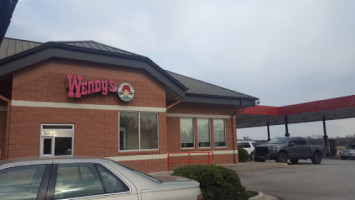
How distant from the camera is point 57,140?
1130cm

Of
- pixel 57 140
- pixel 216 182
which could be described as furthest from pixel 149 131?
pixel 216 182

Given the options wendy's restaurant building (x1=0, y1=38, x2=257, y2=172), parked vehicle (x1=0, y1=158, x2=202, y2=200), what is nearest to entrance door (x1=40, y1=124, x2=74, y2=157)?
wendy's restaurant building (x1=0, y1=38, x2=257, y2=172)

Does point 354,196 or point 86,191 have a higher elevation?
point 86,191

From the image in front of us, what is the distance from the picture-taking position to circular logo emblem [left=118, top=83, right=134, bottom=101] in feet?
41.8

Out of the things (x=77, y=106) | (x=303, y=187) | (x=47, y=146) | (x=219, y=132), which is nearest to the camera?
(x=303, y=187)

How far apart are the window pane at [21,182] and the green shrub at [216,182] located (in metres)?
4.30

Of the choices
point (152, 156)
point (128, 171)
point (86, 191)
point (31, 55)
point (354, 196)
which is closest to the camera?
point (86, 191)

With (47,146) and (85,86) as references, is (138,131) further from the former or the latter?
(47,146)

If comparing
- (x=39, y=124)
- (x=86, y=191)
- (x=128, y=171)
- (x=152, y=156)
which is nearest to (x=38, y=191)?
(x=86, y=191)

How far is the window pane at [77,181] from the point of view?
3.72m

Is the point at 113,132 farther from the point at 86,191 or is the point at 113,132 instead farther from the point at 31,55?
the point at 86,191

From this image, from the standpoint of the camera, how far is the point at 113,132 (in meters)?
12.5

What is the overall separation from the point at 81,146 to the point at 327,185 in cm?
968

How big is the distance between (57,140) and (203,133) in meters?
8.73
